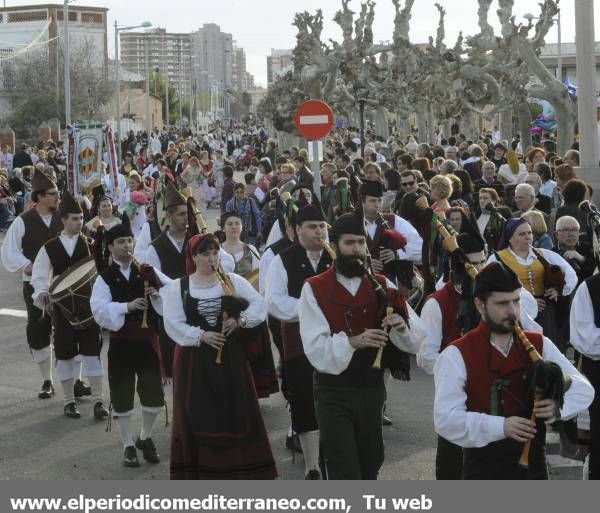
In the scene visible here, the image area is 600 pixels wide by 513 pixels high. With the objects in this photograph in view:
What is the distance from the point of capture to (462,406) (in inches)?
215

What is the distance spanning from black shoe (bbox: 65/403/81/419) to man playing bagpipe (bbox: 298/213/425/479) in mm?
4316

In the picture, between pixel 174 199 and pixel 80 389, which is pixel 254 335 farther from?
pixel 80 389

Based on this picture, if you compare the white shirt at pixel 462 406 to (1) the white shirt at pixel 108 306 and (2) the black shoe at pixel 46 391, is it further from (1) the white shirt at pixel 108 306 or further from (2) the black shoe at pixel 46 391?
(2) the black shoe at pixel 46 391

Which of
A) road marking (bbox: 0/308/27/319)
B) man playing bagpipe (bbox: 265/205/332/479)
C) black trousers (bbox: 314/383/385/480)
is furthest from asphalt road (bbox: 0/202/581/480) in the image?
road marking (bbox: 0/308/27/319)

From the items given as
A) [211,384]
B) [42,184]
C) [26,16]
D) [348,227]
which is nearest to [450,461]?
[348,227]

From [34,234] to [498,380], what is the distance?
715cm

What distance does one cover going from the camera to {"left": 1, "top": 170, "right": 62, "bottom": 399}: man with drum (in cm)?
1160

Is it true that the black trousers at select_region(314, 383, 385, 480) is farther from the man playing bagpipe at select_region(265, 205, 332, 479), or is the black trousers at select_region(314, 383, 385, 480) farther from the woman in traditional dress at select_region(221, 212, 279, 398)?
the man playing bagpipe at select_region(265, 205, 332, 479)

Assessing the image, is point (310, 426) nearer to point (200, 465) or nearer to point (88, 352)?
point (200, 465)

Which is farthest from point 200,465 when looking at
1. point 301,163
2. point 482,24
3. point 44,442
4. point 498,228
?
point 482,24

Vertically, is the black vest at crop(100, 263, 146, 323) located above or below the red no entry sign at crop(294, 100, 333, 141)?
below

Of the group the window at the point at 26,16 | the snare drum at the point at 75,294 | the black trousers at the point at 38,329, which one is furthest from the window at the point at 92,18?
the snare drum at the point at 75,294

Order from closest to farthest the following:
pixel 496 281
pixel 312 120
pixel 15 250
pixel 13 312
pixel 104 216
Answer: pixel 496 281, pixel 15 250, pixel 104 216, pixel 312 120, pixel 13 312

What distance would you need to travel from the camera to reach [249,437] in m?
7.71
